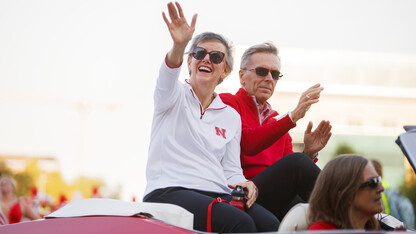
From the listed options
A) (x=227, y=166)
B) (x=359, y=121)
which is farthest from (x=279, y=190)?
(x=359, y=121)

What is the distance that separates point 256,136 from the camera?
394cm

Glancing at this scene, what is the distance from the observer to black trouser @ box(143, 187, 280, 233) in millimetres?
3033

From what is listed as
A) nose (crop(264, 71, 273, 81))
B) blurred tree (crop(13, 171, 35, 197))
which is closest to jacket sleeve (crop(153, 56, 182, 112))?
nose (crop(264, 71, 273, 81))

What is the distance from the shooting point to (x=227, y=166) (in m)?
3.78

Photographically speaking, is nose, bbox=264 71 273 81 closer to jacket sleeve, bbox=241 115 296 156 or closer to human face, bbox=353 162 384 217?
jacket sleeve, bbox=241 115 296 156

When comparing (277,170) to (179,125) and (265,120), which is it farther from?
(265,120)

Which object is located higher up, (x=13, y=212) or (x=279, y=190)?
(x=279, y=190)

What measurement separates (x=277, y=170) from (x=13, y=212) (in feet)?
22.8

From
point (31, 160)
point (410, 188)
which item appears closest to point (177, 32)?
point (410, 188)

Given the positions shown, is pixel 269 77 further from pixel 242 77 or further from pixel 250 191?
pixel 250 191

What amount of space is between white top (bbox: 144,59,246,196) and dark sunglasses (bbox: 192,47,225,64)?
195 mm

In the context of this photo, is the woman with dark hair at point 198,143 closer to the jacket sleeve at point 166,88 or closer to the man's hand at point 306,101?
the jacket sleeve at point 166,88

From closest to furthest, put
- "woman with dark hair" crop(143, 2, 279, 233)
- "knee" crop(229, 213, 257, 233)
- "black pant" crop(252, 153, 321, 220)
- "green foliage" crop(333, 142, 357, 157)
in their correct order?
"knee" crop(229, 213, 257, 233) < "woman with dark hair" crop(143, 2, 279, 233) < "black pant" crop(252, 153, 321, 220) < "green foliage" crop(333, 142, 357, 157)

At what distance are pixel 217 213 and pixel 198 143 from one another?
54 centimetres
